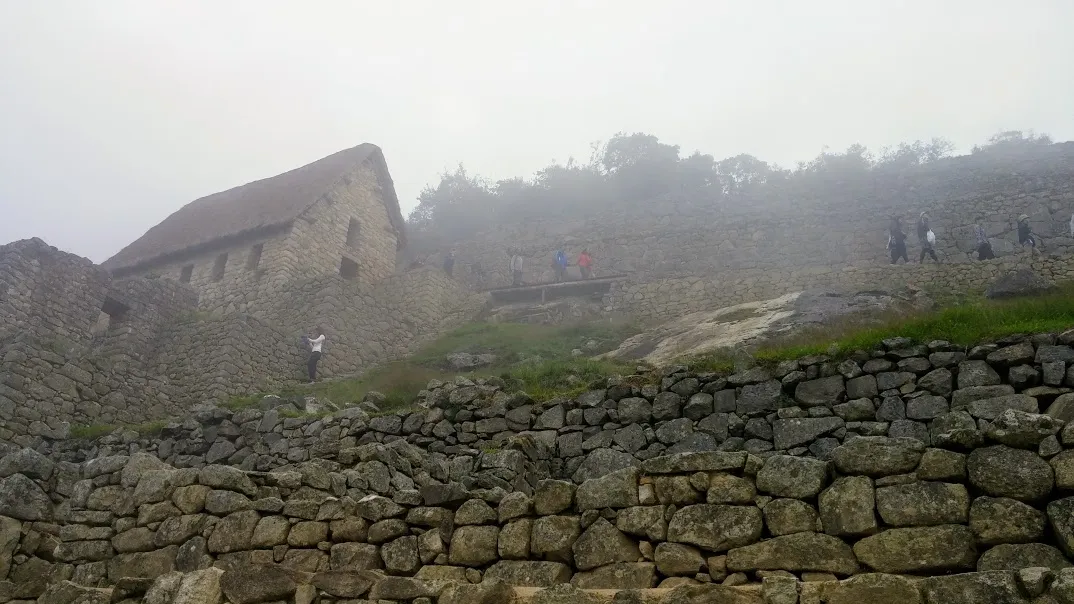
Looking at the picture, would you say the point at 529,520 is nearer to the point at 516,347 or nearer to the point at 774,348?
the point at 774,348

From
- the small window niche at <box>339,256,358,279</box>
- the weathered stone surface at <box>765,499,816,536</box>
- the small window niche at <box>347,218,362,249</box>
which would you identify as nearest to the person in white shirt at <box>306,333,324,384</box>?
the small window niche at <box>339,256,358,279</box>

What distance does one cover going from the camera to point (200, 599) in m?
4.89

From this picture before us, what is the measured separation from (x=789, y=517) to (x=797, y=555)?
229 millimetres

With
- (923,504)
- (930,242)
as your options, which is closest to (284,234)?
(930,242)

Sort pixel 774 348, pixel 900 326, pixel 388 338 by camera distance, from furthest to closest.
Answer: pixel 388 338
pixel 774 348
pixel 900 326

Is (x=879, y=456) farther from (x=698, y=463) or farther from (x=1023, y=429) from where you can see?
(x=698, y=463)

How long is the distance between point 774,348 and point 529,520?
7.65 m

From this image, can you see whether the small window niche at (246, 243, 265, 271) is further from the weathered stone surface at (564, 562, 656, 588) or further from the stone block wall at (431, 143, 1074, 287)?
the weathered stone surface at (564, 562, 656, 588)

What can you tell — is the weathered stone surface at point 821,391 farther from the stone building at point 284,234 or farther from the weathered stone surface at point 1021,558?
the stone building at point 284,234

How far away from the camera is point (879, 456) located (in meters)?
4.08

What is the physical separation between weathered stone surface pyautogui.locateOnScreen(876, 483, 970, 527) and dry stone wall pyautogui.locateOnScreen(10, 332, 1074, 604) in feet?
0.03

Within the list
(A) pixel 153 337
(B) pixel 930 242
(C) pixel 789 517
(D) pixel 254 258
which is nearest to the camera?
(C) pixel 789 517

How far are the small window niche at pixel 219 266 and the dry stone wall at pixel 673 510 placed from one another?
20.5 meters

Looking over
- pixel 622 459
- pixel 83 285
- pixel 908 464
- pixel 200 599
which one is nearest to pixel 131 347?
pixel 83 285
